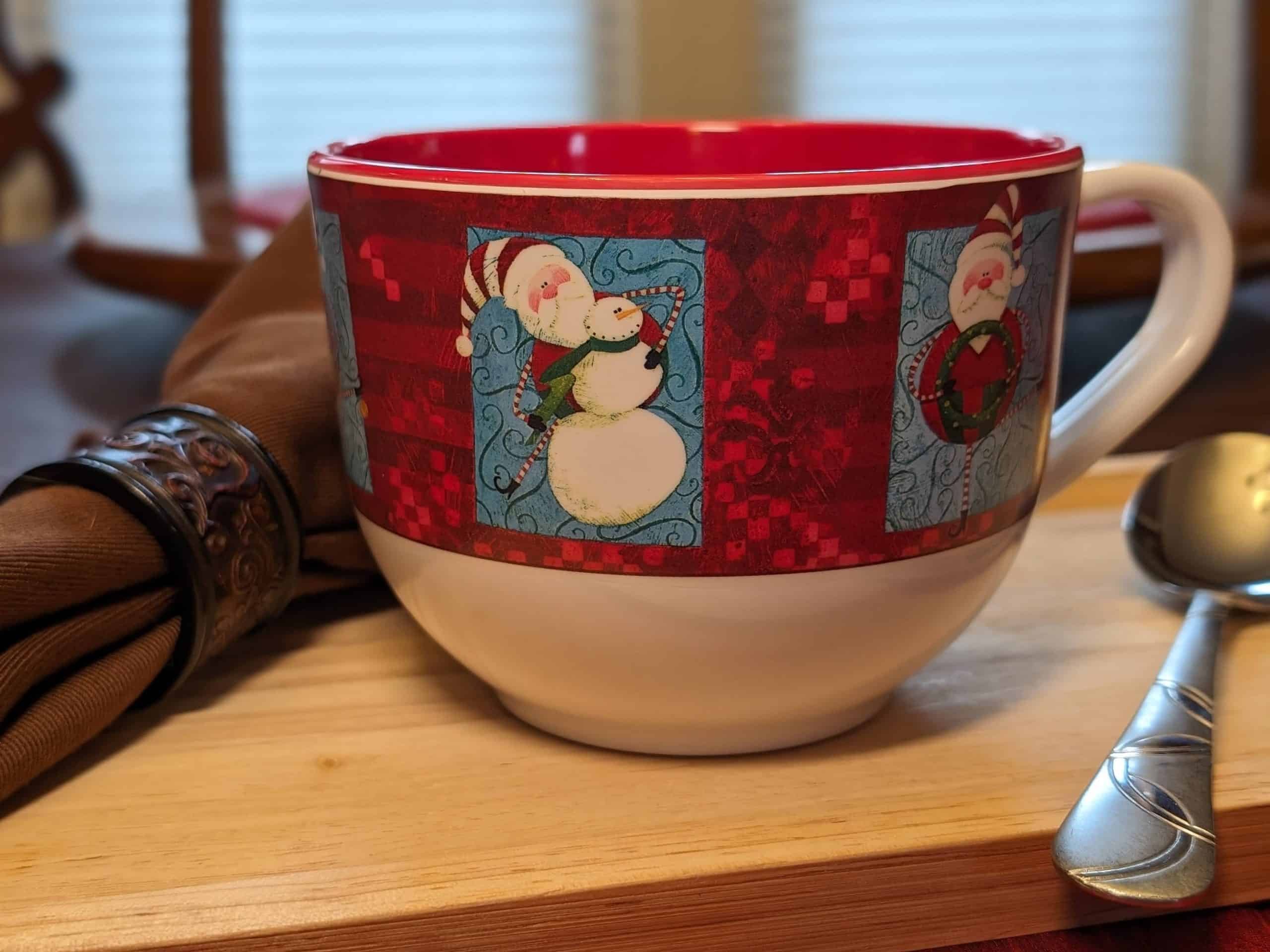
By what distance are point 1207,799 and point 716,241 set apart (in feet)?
0.53

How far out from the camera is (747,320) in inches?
11.2

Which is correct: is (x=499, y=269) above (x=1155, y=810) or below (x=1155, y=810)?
above

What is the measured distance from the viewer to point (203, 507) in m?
0.36

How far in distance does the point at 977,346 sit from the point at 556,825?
143mm

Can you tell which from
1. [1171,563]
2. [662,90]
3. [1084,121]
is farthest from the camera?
[1084,121]

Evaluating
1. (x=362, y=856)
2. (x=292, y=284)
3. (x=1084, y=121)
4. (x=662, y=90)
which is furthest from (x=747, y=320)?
(x=1084, y=121)

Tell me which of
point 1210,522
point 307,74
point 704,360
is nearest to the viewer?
point 704,360

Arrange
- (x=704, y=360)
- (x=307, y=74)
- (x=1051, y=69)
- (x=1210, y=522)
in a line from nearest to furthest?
1. (x=704, y=360)
2. (x=1210, y=522)
3. (x=307, y=74)
4. (x=1051, y=69)

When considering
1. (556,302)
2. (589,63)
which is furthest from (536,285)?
(589,63)

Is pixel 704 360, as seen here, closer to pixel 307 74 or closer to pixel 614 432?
pixel 614 432

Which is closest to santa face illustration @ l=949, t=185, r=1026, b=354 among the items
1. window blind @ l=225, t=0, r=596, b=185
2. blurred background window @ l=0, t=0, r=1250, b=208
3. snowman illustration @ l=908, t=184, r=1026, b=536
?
snowman illustration @ l=908, t=184, r=1026, b=536

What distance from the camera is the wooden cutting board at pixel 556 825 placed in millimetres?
283

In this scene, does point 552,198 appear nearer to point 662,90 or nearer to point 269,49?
point 662,90

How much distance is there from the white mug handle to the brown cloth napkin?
21 centimetres
